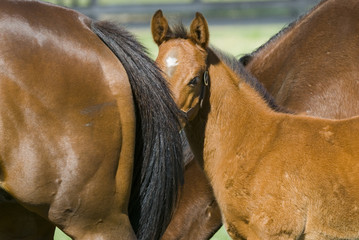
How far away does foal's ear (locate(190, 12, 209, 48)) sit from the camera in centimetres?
345

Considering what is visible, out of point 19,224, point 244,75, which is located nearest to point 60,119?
point 19,224

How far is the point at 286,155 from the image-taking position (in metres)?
3.30

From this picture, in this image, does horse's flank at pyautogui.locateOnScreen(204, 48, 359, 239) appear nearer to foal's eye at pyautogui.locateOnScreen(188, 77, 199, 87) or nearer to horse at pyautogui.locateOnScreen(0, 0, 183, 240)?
foal's eye at pyautogui.locateOnScreen(188, 77, 199, 87)

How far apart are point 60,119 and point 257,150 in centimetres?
117

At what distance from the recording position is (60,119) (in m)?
2.70

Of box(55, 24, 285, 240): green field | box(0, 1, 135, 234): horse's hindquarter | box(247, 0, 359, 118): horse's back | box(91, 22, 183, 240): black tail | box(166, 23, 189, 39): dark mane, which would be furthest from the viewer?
box(55, 24, 285, 240): green field

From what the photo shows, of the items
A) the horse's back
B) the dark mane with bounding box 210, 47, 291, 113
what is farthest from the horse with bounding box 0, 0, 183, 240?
the horse's back

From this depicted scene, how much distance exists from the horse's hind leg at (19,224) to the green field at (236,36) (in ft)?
33.4

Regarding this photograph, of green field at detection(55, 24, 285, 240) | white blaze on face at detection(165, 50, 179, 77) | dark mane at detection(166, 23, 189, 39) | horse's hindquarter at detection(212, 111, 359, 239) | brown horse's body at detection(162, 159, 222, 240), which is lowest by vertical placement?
green field at detection(55, 24, 285, 240)

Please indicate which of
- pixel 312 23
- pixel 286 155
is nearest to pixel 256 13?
pixel 312 23

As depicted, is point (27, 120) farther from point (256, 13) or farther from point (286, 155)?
point (256, 13)

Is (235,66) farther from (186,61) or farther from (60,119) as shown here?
(60,119)

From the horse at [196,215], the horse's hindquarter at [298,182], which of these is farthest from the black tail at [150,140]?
the horse at [196,215]

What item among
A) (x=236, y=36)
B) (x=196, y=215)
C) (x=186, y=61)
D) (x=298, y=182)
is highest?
(x=186, y=61)
